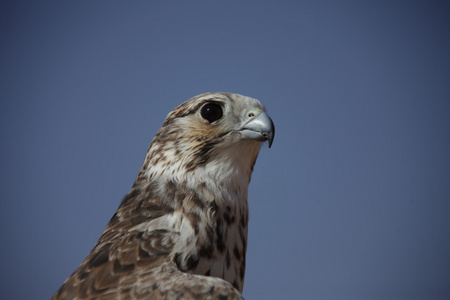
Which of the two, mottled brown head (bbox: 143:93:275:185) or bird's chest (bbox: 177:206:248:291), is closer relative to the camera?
bird's chest (bbox: 177:206:248:291)

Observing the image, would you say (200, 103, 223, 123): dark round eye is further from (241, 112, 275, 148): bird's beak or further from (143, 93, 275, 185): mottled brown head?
(241, 112, 275, 148): bird's beak

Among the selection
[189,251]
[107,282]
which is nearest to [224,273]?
[189,251]

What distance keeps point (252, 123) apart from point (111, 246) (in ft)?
3.38

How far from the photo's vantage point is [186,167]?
232 cm

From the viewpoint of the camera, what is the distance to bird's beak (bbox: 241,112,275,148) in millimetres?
2402

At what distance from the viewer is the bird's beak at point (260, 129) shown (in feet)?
7.88

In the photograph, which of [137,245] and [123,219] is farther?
[123,219]

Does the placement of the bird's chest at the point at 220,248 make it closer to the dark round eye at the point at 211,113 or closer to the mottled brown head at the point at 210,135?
the mottled brown head at the point at 210,135

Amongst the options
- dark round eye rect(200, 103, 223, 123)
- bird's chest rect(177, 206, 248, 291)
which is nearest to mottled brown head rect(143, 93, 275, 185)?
dark round eye rect(200, 103, 223, 123)

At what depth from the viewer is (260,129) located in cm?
241

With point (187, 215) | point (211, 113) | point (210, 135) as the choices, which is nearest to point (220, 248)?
point (187, 215)

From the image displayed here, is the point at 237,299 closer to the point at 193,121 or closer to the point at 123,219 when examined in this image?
the point at 123,219

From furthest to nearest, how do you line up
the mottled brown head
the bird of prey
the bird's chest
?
the mottled brown head → the bird's chest → the bird of prey

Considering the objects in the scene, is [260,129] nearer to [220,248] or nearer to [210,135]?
[210,135]
